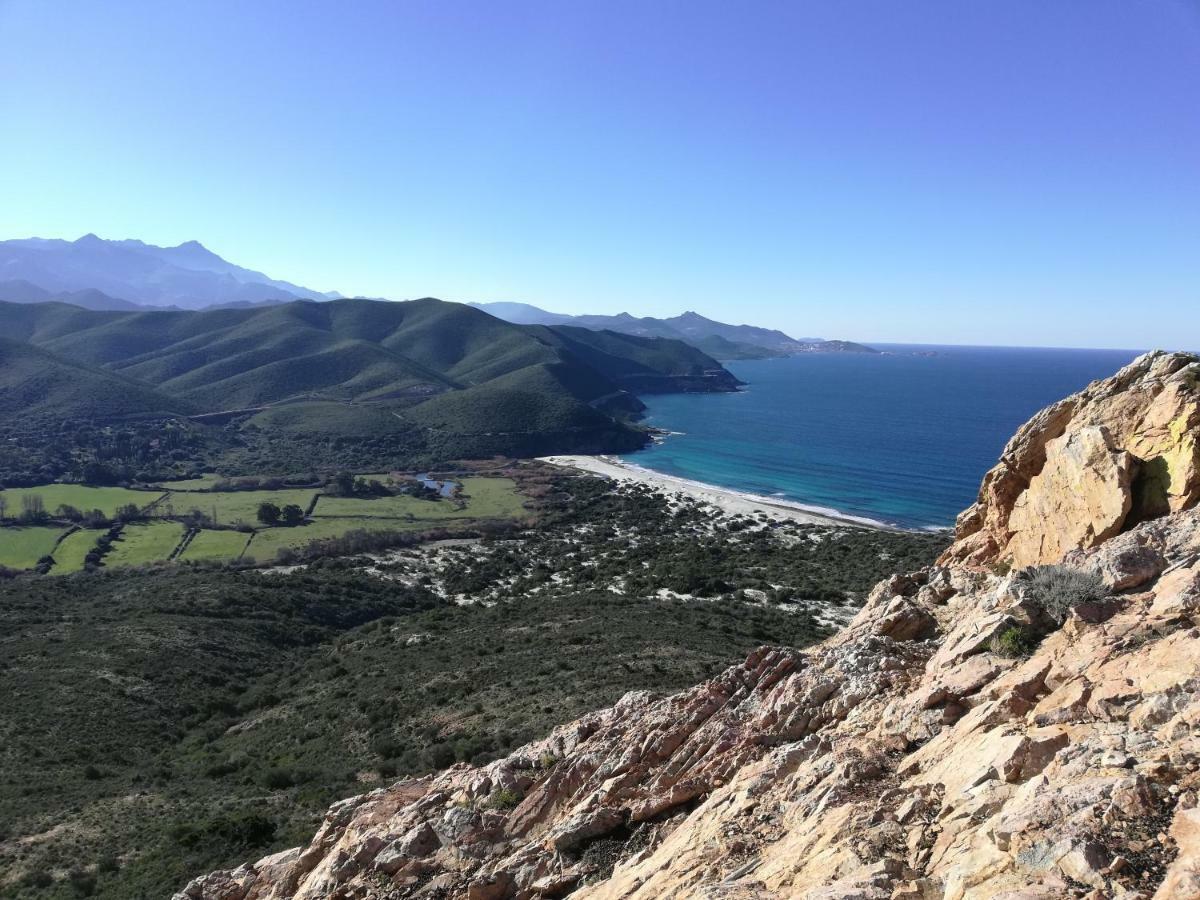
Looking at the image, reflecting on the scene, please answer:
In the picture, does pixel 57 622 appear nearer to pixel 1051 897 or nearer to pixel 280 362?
pixel 1051 897

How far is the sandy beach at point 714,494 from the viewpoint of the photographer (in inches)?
3546

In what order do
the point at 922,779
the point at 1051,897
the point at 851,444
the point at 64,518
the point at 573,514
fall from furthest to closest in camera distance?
the point at 851,444 → the point at 573,514 → the point at 64,518 → the point at 922,779 → the point at 1051,897

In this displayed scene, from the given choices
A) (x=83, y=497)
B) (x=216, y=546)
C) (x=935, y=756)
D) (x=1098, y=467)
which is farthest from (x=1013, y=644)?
(x=83, y=497)

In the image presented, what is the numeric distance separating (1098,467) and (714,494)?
91269 mm

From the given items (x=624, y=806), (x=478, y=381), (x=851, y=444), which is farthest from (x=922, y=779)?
(x=478, y=381)

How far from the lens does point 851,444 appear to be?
142 metres

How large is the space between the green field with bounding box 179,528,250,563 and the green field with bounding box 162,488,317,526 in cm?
482

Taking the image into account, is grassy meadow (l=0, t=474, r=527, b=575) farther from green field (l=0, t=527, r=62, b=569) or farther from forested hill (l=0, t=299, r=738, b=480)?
forested hill (l=0, t=299, r=738, b=480)

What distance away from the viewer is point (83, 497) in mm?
96562

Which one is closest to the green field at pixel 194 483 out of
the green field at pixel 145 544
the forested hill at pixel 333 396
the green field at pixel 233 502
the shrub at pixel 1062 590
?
the green field at pixel 233 502

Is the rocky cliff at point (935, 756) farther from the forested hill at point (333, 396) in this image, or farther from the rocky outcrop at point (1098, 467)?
the forested hill at point (333, 396)

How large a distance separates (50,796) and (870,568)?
59.0m

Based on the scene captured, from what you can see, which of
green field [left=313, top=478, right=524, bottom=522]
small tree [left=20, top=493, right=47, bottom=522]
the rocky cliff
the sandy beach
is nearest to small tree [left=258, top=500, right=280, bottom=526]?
green field [left=313, top=478, right=524, bottom=522]

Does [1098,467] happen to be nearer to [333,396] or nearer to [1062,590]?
[1062,590]
